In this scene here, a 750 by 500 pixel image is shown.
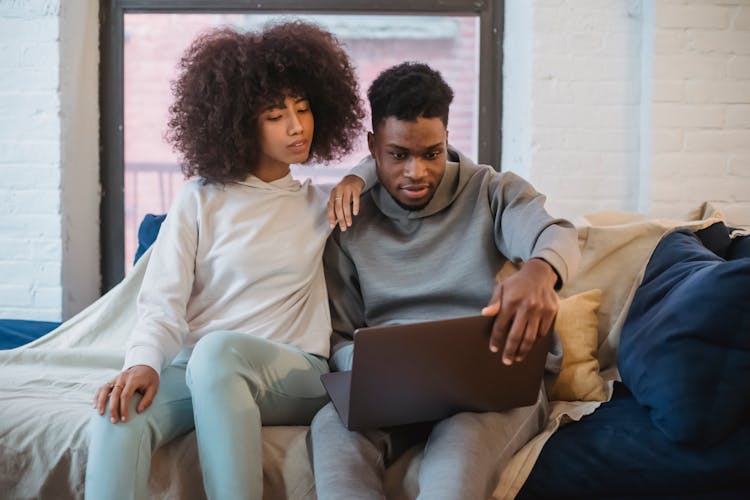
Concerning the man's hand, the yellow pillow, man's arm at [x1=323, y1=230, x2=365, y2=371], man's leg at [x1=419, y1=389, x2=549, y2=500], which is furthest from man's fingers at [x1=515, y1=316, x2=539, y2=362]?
man's arm at [x1=323, y1=230, x2=365, y2=371]

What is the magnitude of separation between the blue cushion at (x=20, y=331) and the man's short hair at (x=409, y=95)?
117 cm

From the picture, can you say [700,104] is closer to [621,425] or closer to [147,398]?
[621,425]

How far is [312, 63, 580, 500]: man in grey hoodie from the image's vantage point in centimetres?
132

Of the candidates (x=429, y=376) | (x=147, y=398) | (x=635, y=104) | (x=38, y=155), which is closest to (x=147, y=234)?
(x=38, y=155)

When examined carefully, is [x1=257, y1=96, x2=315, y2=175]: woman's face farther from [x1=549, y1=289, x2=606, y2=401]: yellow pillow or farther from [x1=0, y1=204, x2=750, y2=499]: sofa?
[x1=549, y1=289, x2=606, y2=401]: yellow pillow

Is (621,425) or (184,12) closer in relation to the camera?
(621,425)

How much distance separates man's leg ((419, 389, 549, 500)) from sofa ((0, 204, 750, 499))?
0.04 meters

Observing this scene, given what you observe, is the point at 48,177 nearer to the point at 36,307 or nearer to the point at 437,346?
the point at 36,307

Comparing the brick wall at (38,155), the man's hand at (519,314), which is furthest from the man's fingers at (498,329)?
the brick wall at (38,155)

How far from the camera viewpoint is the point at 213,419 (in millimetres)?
1295

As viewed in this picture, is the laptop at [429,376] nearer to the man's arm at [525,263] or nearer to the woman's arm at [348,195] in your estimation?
the man's arm at [525,263]

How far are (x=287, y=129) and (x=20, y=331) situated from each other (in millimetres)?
1080

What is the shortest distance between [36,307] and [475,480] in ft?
5.74

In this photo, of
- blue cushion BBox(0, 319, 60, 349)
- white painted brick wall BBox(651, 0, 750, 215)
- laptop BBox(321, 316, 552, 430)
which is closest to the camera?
laptop BBox(321, 316, 552, 430)
